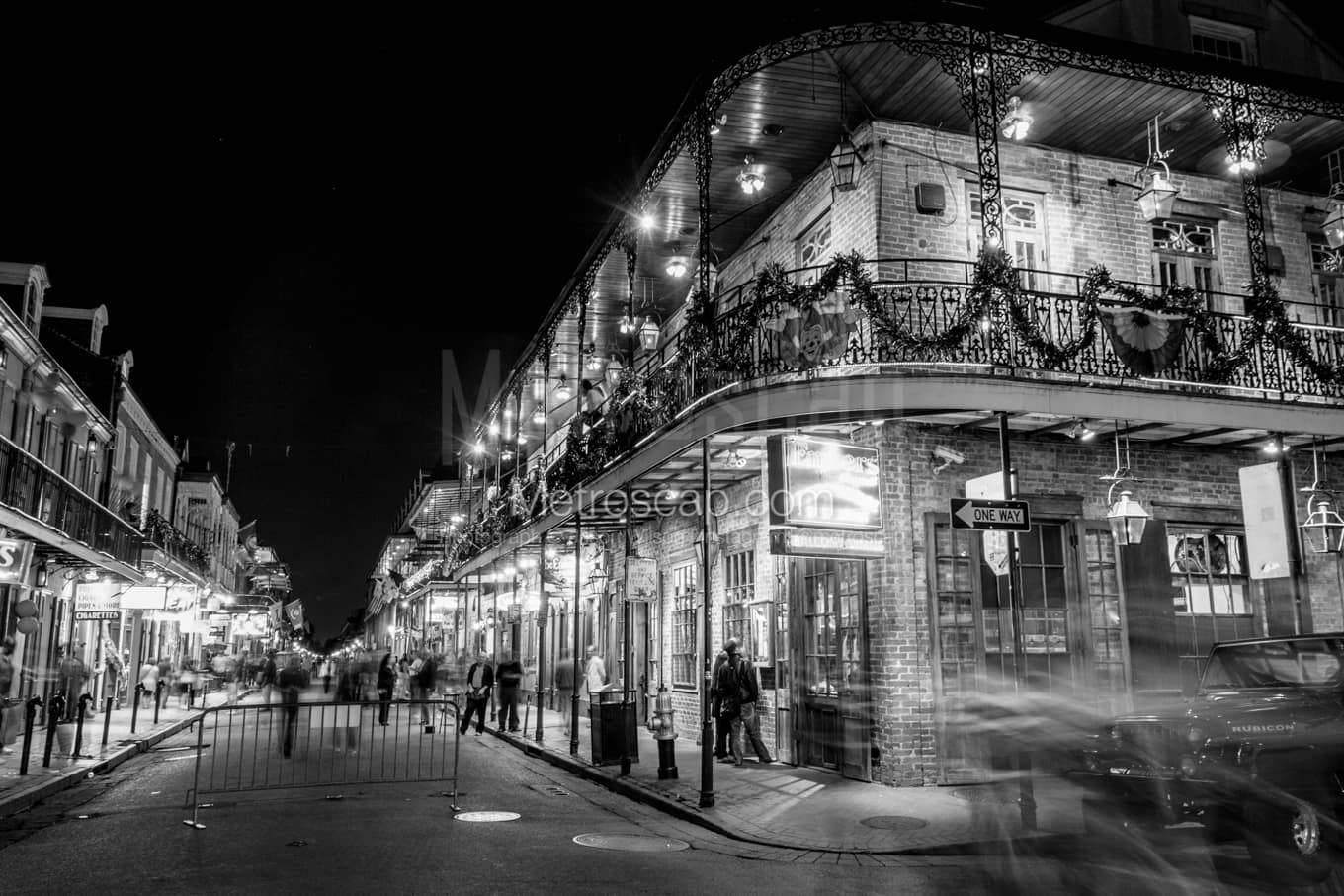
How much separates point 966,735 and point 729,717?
3.43 m

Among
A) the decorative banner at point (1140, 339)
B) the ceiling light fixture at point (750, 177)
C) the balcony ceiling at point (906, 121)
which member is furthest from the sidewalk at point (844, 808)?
the ceiling light fixture at point (750, 177)

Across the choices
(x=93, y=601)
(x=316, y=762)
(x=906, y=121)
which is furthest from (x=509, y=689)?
(x=906, y=121)

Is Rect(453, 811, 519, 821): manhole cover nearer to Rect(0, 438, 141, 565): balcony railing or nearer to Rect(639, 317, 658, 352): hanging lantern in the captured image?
Rect(639, 317, 658, 352): hanging lantern

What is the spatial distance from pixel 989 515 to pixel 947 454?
2.93 meters

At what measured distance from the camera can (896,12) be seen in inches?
455

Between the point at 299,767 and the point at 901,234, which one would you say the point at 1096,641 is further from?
the point at 299,767

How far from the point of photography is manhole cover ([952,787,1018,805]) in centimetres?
1053

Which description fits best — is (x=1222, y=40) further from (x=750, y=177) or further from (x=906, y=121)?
(x=750, y=177)

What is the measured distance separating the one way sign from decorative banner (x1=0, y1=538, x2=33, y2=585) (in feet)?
50.7

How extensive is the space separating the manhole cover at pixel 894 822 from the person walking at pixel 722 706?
432 cm

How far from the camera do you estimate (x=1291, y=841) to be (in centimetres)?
719

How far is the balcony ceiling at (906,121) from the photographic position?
12508 mm

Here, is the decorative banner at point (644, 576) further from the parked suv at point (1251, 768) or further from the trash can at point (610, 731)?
the parked suv at point (1251, 768)

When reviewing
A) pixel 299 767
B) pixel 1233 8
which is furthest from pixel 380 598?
pixel 1233 8
